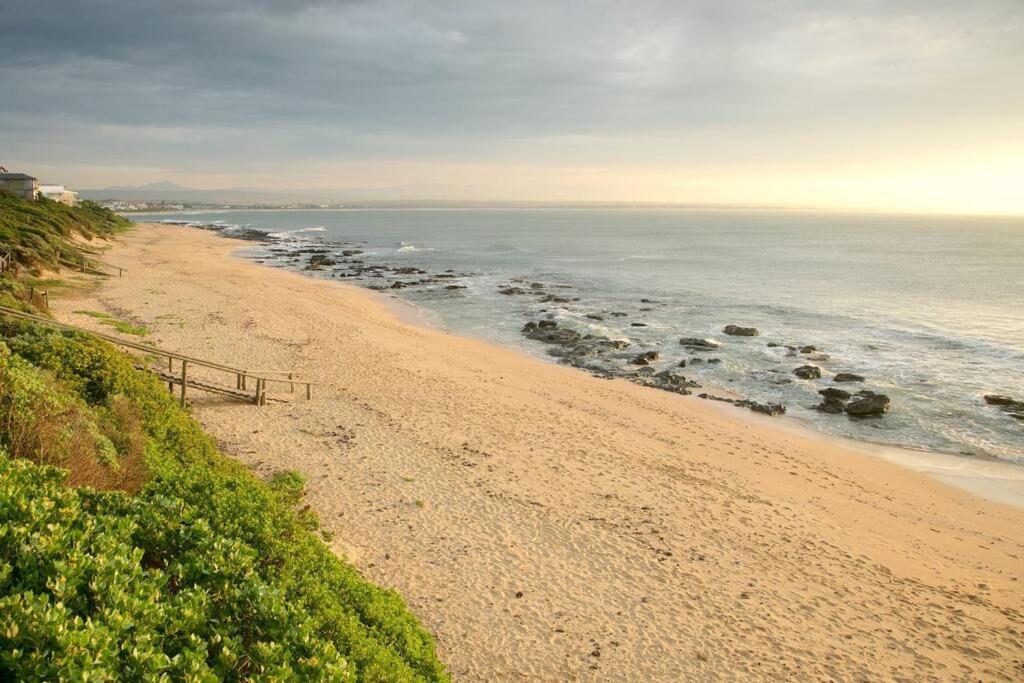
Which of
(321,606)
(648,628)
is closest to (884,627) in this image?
(648,628)

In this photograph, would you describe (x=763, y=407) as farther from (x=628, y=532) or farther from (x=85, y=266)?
(x=85, y=266)

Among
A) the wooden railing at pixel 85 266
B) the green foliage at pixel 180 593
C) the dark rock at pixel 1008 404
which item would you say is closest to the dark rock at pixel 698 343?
the dark rock at pixel 1008 404

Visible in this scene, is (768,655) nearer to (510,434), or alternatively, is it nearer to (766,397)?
(510,434)

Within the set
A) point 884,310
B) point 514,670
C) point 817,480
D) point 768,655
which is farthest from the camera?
point 884,310

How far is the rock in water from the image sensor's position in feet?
71.4

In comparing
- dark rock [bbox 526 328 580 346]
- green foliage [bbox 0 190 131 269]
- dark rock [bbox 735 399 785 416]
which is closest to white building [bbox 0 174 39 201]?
green foliage [bbox 0 190 131 269]

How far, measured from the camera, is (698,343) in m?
31.3

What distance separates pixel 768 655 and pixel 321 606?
20.4ft

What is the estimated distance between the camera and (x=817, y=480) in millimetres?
15227

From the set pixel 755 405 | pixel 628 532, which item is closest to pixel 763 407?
pixel 755 405

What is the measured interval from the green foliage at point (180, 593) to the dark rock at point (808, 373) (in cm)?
2369

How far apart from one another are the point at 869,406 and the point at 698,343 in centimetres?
1022

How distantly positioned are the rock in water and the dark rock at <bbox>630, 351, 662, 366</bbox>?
27.5ft

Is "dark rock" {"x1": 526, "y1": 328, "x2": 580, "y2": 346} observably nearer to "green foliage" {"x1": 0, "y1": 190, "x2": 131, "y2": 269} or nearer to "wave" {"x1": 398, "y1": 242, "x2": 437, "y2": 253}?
"green foliage" {"x1": 0, "y1": 190, "x2": 131, "y2": 269}
